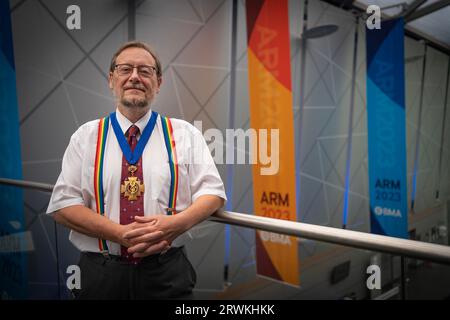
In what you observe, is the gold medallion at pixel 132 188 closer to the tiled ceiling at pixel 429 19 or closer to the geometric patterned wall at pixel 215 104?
the geometric patterned wall at pixel 215 104

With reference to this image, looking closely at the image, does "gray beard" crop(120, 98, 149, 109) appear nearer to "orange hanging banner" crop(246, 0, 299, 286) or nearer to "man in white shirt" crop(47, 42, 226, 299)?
"man in white shirt" crop(47, 42, 226, 299)

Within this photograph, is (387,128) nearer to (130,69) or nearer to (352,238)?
(352,238)

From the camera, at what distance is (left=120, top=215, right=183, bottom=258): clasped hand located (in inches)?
35.3

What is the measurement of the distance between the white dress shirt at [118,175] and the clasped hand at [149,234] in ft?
0.36

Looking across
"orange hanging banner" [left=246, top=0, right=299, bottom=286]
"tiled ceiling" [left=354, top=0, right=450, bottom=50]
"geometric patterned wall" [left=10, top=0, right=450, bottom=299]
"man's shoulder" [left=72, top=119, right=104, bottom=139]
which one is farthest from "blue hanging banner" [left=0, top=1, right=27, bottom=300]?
"tiled ceiling" [left=354, top=0, right=450, bottom=50]

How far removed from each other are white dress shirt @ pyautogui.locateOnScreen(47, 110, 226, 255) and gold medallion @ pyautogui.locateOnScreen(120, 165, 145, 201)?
18 mm

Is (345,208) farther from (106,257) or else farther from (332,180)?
(106,257)

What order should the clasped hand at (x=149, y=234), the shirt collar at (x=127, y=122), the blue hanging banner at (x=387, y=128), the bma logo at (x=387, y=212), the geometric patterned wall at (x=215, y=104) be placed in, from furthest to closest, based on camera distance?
the bma logo at (x=387, y=212) → the blue hanging banner at (x=387, y=128) → the geometric patterned wall at (x=215, y=104) → the shirt collar at (x=127, y=122) → the clasped hand at (x=149, y=234)

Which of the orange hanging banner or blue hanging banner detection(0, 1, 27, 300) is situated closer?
blue hanging banner detection(0, 1, 27, 300)

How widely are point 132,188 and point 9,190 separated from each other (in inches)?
60.6

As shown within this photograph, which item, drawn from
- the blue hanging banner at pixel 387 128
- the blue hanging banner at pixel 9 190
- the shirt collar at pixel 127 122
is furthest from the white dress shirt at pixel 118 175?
the blue hanging banner at pixel 387 128

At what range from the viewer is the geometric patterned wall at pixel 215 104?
7.09ft

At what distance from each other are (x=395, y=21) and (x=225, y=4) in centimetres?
174

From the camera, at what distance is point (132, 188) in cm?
102
